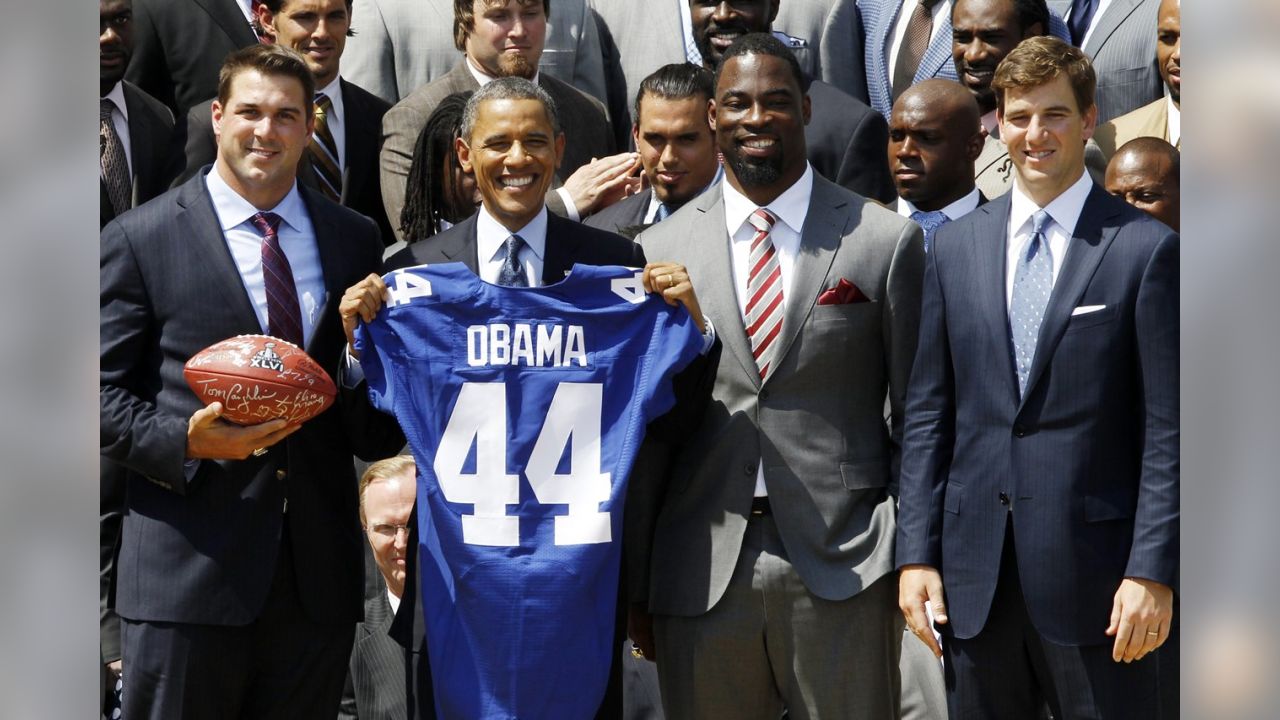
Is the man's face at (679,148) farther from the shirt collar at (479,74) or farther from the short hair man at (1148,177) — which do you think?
the short hair man at (1148,177)

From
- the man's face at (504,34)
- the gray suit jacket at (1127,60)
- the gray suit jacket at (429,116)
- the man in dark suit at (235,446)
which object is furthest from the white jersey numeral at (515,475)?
the gray suit jacket at (1127,60)

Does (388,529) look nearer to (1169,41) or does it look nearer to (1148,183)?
(1148,183)

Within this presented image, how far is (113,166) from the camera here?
6.41 m

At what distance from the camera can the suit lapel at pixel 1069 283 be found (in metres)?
4.57

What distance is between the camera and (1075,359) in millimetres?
4547

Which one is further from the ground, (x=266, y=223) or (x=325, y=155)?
(x=325, y=155)

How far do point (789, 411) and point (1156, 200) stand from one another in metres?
2.29

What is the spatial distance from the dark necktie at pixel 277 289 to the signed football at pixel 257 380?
219mm

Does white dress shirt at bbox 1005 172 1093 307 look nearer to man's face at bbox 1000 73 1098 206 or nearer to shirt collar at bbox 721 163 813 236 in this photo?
man's face at bbox 1000 73 1098 206

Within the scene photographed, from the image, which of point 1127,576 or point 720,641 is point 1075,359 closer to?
point 1127,576

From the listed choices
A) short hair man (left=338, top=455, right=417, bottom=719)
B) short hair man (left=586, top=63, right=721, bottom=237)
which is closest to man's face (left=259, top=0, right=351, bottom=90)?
short hair man (left=586, top=63, right=721, bottom=237)

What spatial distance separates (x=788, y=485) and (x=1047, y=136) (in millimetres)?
1255

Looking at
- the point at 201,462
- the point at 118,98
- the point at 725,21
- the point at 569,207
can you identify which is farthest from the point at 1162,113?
the point at 201,462
